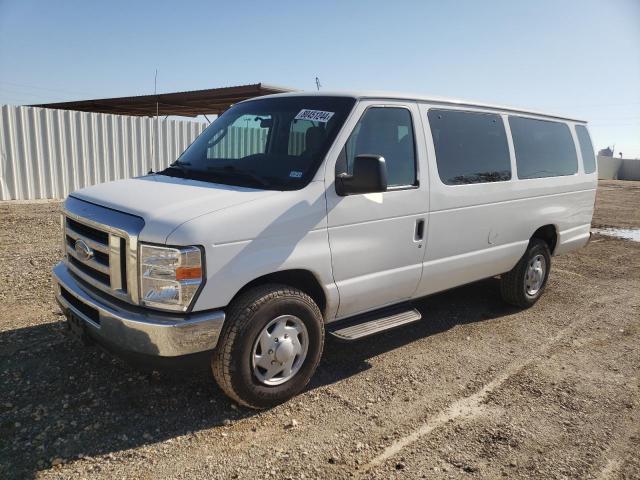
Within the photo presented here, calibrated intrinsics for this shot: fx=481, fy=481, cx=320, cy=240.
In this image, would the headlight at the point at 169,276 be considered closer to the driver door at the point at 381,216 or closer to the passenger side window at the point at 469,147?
the driver door at the point at 381,216

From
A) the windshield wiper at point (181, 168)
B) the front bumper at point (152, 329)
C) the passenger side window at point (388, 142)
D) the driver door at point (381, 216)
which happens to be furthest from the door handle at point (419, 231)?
the windshield wiper at point (181, 168)

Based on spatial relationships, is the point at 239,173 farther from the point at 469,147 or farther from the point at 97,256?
the point at 469,147

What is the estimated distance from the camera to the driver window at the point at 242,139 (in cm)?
393

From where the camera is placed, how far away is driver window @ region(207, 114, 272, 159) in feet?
12.9

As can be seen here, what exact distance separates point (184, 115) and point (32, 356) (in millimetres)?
15479

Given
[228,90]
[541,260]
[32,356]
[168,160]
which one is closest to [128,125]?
[168,160]

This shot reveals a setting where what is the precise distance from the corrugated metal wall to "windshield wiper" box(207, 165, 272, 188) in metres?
9.40

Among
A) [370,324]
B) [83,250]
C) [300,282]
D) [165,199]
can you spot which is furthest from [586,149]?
[83,250]

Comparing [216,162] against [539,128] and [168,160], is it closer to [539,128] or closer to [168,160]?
[539,128]

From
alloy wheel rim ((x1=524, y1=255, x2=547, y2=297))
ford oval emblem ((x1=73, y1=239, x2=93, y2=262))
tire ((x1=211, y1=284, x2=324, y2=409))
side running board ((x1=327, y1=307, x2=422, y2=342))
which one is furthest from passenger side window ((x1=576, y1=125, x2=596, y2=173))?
ford oval emblem ((x1=73, y1=239, x2=93, y2=262))

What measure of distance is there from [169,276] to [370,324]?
1.70 m

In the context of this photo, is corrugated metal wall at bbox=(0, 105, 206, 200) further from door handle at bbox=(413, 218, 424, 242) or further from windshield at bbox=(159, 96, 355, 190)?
door handle at bbox=(413, 218, 424, 242)

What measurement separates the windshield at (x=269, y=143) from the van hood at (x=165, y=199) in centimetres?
20

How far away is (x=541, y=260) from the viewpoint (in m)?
5.82
